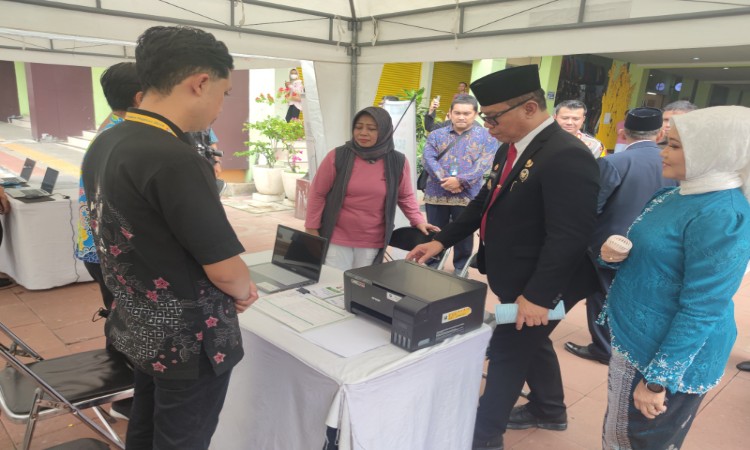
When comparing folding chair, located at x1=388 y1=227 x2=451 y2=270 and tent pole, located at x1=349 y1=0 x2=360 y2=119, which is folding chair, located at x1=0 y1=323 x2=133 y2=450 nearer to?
folding chair, located at x1=388 y1=227 x2=451 y2=270

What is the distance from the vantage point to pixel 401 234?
2598mm

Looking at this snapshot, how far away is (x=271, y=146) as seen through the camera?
7.33 m

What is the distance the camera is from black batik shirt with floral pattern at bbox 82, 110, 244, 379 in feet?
3.08

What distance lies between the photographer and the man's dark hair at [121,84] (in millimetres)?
1799

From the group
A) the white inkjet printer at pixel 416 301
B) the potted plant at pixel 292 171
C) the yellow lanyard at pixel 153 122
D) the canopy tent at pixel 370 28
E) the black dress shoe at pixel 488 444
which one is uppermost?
the canopy tent at pixel 370 28

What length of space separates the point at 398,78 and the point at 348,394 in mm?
8572

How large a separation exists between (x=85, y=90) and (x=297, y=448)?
14.3 metres

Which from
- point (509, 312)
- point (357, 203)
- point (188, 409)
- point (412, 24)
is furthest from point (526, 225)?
point (412, 24)

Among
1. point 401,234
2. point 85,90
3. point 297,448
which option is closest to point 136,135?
point 297,448

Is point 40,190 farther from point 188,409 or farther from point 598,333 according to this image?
point 598,333

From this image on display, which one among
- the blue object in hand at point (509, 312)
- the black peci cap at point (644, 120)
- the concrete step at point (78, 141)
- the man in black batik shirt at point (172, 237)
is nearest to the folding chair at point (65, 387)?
the man in black batik shirt at point (172, 237)

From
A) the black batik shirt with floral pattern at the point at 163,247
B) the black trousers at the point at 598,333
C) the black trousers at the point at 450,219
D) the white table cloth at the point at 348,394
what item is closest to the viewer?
the black batik shirt with floral pattern at the point at 163,247

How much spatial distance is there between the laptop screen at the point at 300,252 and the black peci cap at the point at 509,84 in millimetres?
790

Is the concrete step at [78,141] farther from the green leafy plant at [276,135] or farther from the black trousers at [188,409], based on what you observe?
the black trousers at [188,409]
